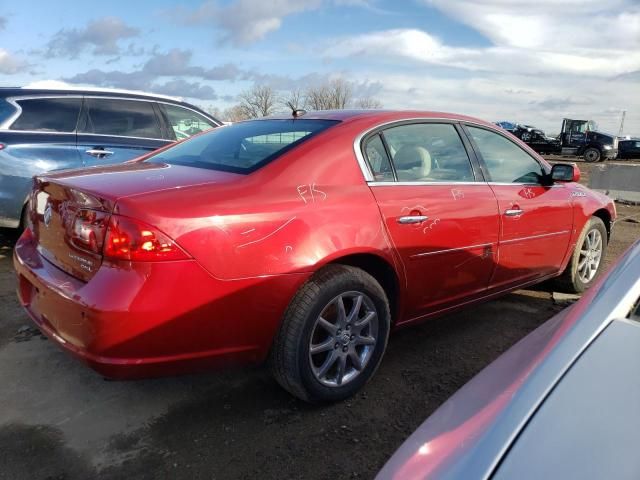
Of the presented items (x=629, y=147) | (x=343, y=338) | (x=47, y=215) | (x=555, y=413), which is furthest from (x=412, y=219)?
(x=629, y=147)

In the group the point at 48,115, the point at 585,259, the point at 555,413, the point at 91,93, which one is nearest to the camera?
the point at 555,413

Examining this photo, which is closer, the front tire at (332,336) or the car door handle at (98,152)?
the front tire at (332,336)

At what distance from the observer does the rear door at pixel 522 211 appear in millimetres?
3523

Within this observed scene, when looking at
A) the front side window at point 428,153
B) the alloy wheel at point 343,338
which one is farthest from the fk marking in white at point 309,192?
the front side window at point 428,153

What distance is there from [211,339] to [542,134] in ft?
106

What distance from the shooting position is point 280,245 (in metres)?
2.36

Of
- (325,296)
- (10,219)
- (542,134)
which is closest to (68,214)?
(325,296)

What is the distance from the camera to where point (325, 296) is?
98.7 inches

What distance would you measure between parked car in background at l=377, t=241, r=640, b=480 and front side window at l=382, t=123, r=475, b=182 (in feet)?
5.30

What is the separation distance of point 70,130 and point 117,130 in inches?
20.2

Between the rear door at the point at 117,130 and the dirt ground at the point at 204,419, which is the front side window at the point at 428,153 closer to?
the dirt ground at the point at 204,419

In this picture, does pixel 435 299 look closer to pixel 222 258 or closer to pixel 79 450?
pixel 222 258

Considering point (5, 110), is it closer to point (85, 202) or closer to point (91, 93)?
point (91, 93)

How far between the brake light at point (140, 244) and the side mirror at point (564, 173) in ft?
9.91
